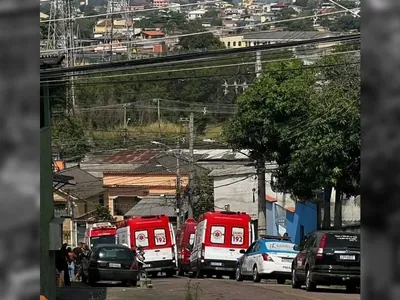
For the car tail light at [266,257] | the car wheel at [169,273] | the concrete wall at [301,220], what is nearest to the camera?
the car tail light at [266,257]

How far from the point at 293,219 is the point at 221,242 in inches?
733

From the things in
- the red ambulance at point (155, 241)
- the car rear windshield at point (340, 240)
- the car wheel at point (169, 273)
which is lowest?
the car wheel at point (169, 273)

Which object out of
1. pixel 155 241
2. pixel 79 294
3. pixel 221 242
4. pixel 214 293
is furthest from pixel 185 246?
pixel 214 293

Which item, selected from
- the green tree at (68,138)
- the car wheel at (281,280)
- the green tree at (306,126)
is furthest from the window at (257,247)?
the green tree at (68,138)

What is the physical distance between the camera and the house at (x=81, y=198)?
2571 inches

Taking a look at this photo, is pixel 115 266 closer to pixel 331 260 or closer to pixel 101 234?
pixel 331 260

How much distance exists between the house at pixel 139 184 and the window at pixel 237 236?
120 feet

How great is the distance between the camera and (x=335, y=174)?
114 feet

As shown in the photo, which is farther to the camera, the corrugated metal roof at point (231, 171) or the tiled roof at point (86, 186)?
the tiled roof at point (86, 186)

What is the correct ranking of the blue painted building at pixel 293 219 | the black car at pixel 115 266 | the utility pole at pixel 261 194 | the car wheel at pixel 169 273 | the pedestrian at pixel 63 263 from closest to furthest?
1. the pedestrian at pixel 63 263
2. the black car at pixel 115 266
3. the car wheel at pixel 169 273
4. the utility pole at pixel 261 194
5. the blue painted building at pixel 293 219

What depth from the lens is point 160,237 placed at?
38906 millimetres

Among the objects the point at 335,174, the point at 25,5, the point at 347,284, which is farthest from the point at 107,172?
the point at 25,5

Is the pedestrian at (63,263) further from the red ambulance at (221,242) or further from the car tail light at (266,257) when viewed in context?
the red ambulance at (221,242)

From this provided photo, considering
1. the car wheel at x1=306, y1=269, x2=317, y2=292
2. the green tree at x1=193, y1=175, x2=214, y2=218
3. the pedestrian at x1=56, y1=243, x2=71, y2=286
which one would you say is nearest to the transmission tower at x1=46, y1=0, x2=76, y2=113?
the pedestrian at x1=56, y1=243, x2=71, y2=286
